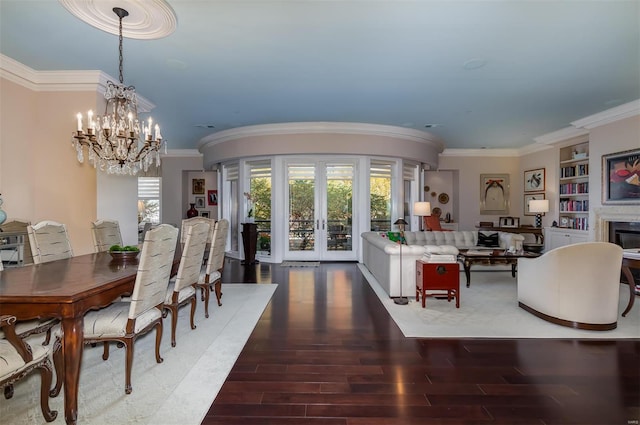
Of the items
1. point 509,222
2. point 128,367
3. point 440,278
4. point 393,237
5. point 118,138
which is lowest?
point 128,367

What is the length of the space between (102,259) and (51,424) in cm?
157

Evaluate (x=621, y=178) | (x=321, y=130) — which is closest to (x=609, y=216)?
(x=621, y=178)

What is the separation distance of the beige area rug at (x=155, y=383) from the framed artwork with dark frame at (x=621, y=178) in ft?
21.1

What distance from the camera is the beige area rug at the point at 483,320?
3205 mm

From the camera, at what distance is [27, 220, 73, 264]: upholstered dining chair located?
2.95 metres

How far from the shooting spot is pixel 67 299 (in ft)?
6.01

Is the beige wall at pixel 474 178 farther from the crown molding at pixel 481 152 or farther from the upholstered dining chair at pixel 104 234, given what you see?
the upholstered dining chair at pixel 104 234

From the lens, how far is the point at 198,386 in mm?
2271

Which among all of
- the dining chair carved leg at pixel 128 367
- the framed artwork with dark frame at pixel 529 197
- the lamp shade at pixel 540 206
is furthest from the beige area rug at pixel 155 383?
the framed artwork with dark frame at pixel 529 197

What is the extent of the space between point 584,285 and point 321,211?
16.9 feet

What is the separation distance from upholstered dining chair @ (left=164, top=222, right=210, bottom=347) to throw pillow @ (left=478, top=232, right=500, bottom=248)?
558cm

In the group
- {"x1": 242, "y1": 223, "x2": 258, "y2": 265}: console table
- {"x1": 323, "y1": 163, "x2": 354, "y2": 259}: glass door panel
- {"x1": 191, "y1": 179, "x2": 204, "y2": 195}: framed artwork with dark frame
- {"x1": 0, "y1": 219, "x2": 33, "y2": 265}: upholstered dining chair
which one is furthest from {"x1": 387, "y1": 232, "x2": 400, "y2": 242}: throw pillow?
{"x1": 191, "y1": 179, "x2": 204, "y2": 195}: framed artwork with dark frame

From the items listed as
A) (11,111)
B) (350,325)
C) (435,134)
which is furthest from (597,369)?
(11,111)

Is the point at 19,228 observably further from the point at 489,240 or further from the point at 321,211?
the point at 489,240
